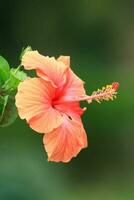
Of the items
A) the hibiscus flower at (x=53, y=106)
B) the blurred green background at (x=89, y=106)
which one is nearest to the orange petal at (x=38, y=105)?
the hibiscus flower at (x=53, y=106)

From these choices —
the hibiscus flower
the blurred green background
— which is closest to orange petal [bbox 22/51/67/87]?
Result: the hibiscus flower

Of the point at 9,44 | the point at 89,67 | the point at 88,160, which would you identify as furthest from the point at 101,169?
the point at 9,44

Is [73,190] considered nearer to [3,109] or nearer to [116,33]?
[116,33]

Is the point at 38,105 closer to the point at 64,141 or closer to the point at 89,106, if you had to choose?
the point at 64,141

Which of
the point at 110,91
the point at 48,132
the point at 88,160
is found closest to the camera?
the point at 48,132

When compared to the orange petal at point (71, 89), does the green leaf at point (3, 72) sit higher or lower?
higher

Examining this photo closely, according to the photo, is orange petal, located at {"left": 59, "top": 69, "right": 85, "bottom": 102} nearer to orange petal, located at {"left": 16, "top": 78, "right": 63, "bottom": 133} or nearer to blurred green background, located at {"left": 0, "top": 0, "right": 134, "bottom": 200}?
orange petal, located at {"left": 16, "top": 78, "right": 63, "bottom": 133}

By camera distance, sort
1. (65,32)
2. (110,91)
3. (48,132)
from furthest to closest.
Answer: (65,32)
(110,91)
(48,132)

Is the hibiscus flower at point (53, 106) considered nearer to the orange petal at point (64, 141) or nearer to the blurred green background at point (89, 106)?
the orange petal at point (64, 141)
